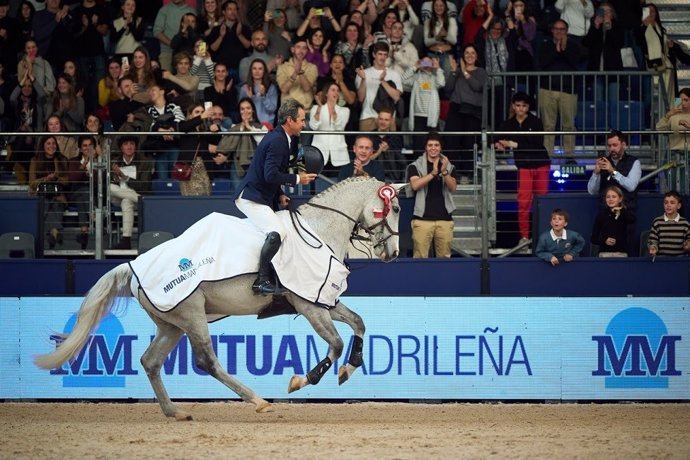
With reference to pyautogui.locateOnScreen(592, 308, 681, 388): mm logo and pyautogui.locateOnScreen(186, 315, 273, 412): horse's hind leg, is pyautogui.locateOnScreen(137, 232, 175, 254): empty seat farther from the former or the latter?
pyautogui.locateOnScreen(592, 308, 681, 388): mm logo

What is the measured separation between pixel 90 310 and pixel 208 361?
1.25m

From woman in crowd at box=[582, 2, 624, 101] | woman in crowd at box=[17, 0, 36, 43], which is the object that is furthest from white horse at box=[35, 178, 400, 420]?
woman in crowd at box=[17, 0, 36, 43]

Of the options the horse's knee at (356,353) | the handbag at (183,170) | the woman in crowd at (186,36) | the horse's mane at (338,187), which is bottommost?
the horse's knee at (356,353)

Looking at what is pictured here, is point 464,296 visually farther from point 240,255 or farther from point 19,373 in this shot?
point 19,373

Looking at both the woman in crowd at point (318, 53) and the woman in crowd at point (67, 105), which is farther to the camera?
the woman in crowd at point (318, 53)

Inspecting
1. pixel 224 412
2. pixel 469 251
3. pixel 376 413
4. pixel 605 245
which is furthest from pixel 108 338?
pixel 605 245

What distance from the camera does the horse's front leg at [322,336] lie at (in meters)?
11.6

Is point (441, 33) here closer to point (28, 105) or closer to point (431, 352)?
point (431, 352)

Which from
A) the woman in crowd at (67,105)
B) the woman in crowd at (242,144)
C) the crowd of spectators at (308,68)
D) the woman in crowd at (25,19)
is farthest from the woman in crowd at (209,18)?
the woman in crowd at (25,19)

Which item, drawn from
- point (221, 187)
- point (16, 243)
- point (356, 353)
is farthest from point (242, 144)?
point (356, 353)

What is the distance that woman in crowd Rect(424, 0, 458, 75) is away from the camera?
18219 mm

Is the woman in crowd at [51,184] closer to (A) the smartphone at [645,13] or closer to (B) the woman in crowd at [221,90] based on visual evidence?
(B) the woman in crowd at [221,90]

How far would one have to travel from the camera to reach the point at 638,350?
14.2 metres

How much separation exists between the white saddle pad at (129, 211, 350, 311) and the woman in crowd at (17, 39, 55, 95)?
7.53 m
